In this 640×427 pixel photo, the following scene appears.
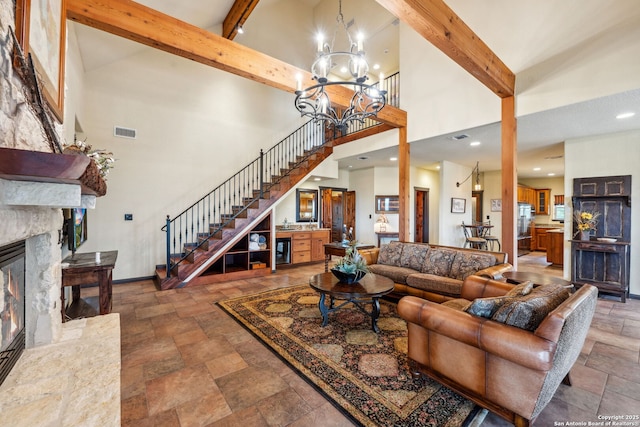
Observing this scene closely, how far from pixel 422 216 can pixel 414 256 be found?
4.85 meters

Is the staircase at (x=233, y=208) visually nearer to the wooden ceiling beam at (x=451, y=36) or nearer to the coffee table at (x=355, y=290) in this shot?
the coffee table at (x=355, y=290)

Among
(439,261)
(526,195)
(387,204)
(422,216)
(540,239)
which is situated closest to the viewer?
(439,261)

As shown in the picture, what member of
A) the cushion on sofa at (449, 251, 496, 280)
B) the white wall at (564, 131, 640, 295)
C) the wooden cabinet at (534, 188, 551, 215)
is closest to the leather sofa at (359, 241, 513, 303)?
the cushion on sofa at (449, 251, 496, 280)

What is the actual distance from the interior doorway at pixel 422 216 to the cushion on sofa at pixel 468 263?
4872 mm

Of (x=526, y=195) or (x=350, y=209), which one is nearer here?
(x=350, y=209)

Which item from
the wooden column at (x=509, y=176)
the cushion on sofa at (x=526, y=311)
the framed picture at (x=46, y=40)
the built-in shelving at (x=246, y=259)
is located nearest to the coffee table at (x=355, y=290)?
the cushion on sofa at (x=526, y=311)

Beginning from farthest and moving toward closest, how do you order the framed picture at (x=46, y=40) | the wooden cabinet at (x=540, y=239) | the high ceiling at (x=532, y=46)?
the wooden cabinet at (x=540, y=239) → the high ceiling at (x=532, y=46) → the framed picture at (x=46, y=40)

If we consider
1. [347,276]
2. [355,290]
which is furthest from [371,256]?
[355,290]

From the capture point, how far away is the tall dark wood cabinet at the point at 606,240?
427cm

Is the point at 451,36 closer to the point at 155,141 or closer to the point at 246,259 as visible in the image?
the point at 246,259

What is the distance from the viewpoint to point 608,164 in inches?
177

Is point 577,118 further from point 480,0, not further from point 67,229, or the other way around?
point 67,229

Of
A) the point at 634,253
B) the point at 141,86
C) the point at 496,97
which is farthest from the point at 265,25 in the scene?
the point at 634,253

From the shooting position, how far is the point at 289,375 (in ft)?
7.30
